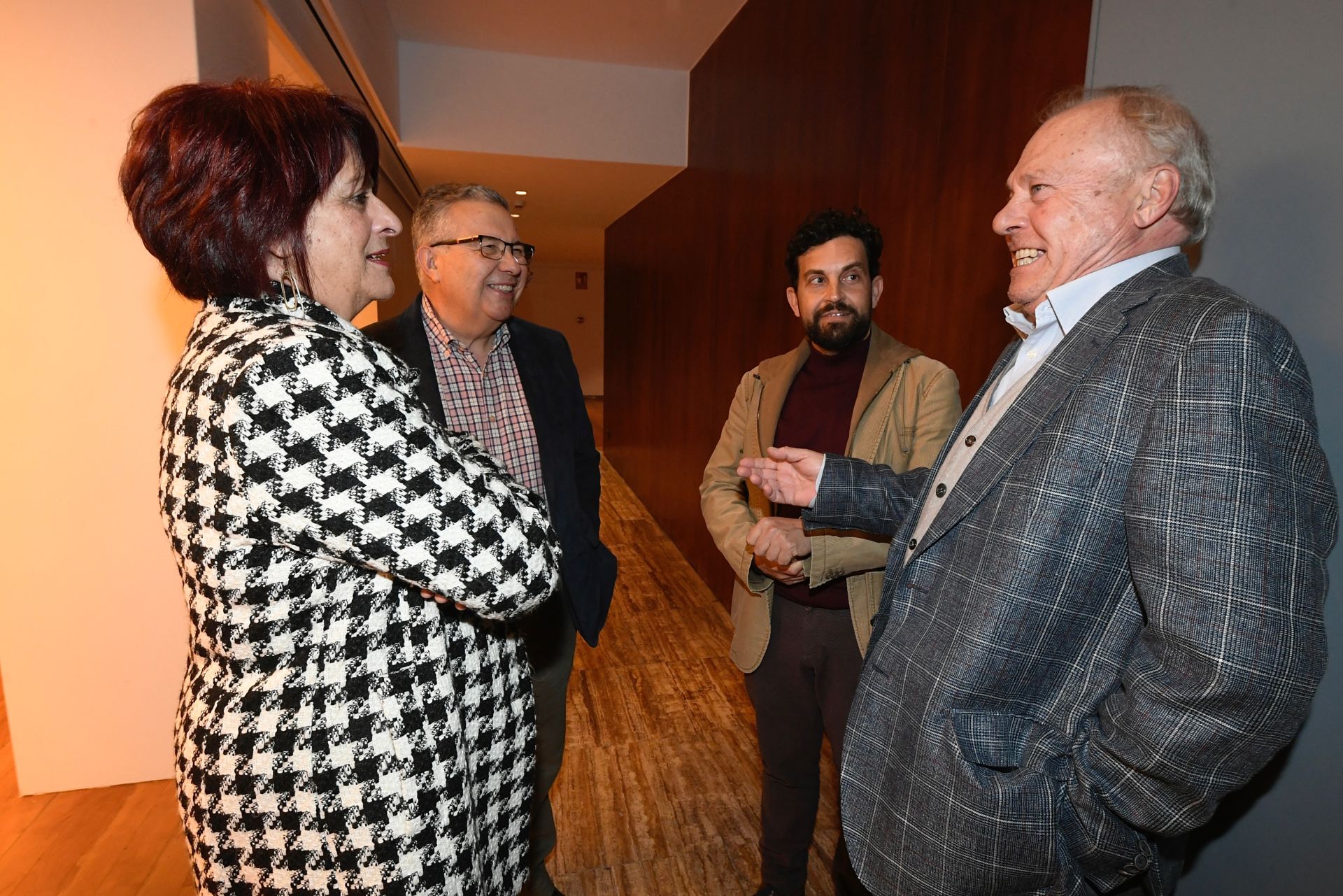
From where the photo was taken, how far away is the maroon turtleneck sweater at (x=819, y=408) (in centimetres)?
179

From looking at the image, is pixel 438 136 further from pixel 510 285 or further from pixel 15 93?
pixel 510 285

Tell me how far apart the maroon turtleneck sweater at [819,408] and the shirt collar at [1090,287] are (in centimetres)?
74

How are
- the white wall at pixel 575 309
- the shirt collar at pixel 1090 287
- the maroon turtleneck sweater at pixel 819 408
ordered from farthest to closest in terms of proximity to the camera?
the white wall at pixel 575 309 → the maroon turtleneck sweater at pixel 819 408 → the shirt collar at pixel 1090 287

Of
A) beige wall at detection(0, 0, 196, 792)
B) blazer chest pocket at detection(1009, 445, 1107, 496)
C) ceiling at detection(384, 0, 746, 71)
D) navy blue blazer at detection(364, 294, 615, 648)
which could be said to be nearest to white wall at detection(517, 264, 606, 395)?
ceiling at detection(384, 0, 746, 71)

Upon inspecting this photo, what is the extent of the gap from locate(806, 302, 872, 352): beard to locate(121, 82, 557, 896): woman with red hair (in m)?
1.08

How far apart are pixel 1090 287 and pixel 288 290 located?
3.67 ft

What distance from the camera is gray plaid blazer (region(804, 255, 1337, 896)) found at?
728mm

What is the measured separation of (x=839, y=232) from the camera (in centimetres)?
178

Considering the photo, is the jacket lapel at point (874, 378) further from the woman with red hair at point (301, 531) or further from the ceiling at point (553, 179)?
the ceiling at point (553, 179)

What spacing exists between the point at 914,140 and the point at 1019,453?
1642 millimetres

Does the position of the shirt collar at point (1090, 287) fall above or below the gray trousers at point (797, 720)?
above

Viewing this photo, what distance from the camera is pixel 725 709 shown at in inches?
114

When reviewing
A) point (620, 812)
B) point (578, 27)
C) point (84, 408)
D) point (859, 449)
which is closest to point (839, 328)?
point (859, 449)

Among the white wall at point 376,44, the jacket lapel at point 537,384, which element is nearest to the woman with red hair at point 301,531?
the jacket lapel at point 537,384
